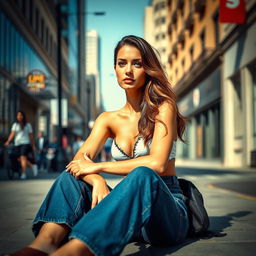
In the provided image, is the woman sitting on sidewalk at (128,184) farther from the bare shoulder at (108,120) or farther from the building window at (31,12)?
the building window at (31,12)

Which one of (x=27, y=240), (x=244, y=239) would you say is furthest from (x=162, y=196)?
(x=27, y=240)

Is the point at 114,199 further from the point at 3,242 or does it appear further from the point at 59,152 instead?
the point at 59,152

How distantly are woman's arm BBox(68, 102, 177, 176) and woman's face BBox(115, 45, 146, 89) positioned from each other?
33 cm

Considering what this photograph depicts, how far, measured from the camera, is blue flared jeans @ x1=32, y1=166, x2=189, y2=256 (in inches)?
80.1

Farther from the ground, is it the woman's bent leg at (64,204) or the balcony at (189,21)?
the balcony at (189,21)

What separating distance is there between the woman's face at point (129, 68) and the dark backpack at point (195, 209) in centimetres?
86

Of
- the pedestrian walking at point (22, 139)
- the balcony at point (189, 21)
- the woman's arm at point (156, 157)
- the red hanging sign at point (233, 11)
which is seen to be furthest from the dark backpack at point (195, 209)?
the balcony at point (189, 21)

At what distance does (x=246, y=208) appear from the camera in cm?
506

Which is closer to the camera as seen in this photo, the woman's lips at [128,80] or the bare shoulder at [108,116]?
the woman's lips at [128,80]

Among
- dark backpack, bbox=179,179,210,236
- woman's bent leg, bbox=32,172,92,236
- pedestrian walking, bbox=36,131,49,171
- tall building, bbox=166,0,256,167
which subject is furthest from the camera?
tall building, bbox=166,0,256,167

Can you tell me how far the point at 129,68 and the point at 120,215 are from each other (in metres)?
1.24

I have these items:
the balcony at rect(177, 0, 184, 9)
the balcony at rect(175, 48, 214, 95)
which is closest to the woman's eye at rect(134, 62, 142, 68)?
the balcony at rect(175, 48, 214, 95)

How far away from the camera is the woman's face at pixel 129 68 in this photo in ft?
9.62

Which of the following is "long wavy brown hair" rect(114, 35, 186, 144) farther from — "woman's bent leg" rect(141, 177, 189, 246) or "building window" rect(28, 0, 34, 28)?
"building window" rect(28, 0, 34, 28)
